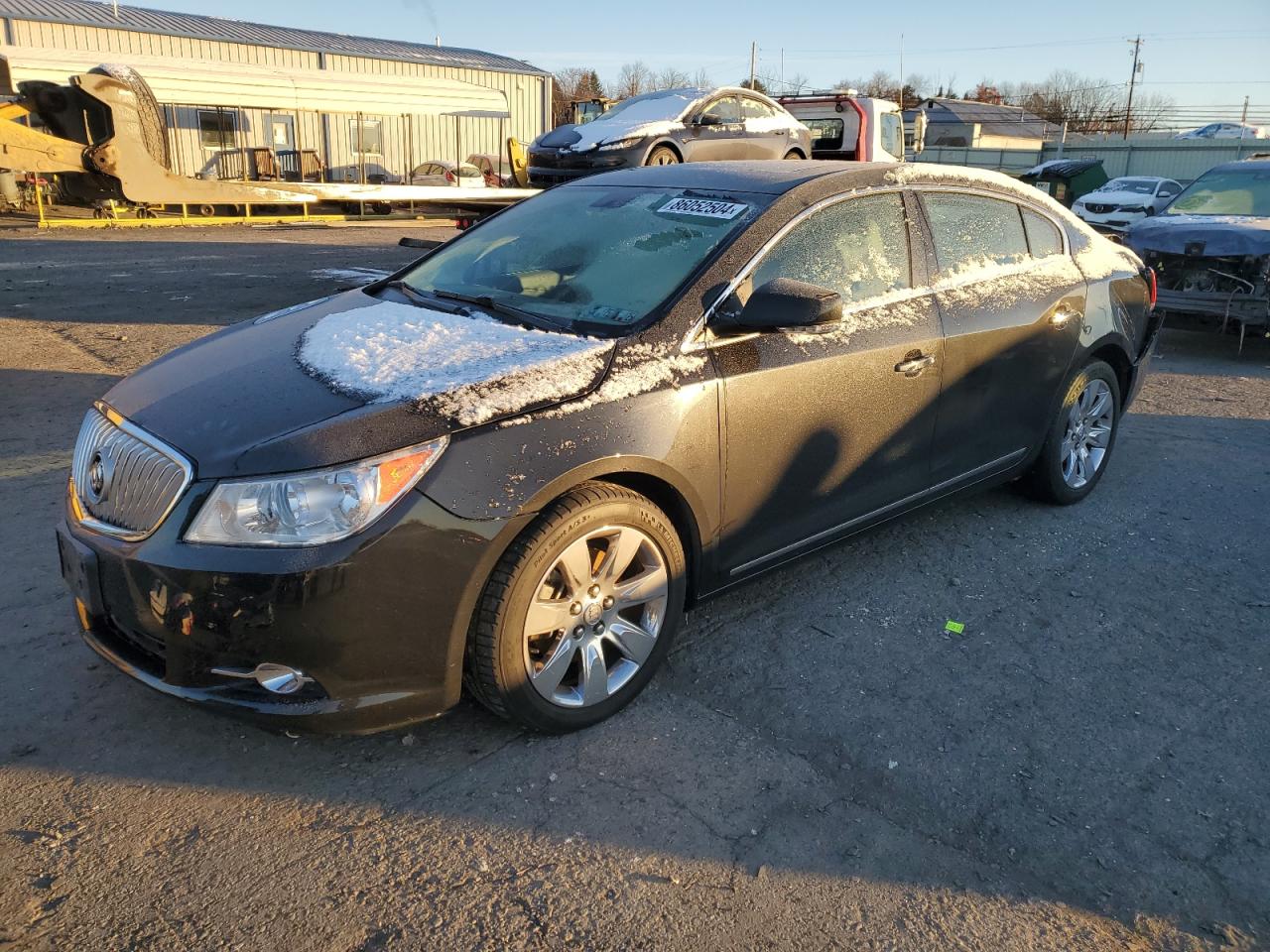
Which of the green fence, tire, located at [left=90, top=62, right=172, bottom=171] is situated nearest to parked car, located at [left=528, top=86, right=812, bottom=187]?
tire, located at [left=90, top=62, right=172, bottom=171]

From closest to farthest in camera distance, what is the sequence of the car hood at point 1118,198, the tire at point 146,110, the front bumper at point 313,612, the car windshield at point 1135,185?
the front bumper at point 313,612 → the tire at point 146,110 → the car hood at point 1118,198 → the car windshield at point 1135,185

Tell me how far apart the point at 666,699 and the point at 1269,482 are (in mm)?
4230

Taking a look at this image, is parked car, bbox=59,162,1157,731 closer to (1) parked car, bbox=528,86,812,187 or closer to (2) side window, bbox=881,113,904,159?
(1) parked car, bbox=528,86,812,187

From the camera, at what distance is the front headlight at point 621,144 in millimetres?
12305

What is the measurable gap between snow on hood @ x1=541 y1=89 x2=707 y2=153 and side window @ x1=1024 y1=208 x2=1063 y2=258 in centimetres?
843

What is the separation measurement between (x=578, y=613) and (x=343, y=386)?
0.97 m

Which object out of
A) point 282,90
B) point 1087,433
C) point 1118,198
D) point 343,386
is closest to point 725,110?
point 1087,433

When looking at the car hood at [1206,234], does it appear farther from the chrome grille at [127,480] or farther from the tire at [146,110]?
the tire at [146,110]

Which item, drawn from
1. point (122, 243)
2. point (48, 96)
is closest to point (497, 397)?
point (122, 243)

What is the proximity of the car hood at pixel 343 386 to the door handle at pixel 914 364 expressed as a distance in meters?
1.34

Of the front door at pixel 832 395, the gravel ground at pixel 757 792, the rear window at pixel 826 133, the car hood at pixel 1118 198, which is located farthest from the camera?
the car hood at pixel 1118 198

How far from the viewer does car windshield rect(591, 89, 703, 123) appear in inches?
510

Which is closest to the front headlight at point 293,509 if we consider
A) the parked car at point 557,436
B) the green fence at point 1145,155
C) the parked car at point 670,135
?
the parked car at point 557,436

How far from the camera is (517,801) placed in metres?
2.73
